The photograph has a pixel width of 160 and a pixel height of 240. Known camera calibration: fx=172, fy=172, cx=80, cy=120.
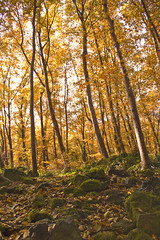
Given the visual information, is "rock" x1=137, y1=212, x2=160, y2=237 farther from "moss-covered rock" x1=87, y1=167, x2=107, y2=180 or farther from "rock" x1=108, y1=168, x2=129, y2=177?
"rock" x1=108, y1=168, x2=129, y2=177

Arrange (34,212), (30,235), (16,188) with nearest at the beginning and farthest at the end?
(30,235), (34,212), (16,188)

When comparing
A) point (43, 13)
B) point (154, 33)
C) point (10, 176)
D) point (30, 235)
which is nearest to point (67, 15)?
point (43, 13)

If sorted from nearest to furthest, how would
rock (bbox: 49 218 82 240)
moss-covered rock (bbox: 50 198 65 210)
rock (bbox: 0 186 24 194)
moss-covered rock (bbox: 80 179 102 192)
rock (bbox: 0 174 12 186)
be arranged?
rock (bbox: 49 218 82 240), moss-covered rock (bbox: 50 198 65 210), moss-covered rock (bbox: 80 179 102 192), rock (bbox: 0 186 24 194), rock (bbox: 0 174 12 186)

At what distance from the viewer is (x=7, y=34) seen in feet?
36.5

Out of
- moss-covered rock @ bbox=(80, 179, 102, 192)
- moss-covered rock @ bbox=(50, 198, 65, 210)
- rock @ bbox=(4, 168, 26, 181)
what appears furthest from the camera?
rock @ bbox=(4, 168, 26, 181)

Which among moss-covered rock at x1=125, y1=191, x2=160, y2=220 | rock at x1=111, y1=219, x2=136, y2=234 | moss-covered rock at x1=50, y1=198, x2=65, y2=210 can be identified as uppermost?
moss-covered rock at x1=50, y1=198, x2=65, y2=210

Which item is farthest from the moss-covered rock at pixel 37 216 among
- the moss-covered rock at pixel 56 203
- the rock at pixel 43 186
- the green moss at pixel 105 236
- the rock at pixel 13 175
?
the rock at pixel 13 175

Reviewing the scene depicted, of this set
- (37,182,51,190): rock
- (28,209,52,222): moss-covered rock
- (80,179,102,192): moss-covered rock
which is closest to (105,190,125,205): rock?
(80,179,102,192): moss-covered rock

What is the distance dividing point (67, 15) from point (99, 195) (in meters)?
11.9

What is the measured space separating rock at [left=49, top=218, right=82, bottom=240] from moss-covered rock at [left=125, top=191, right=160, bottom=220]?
1117 millimetres

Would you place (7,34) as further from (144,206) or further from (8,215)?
(144,206)

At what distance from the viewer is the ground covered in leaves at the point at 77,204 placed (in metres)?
2.97

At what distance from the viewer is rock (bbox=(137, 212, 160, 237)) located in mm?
2535

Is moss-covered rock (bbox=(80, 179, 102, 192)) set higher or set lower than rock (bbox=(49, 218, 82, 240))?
higher
